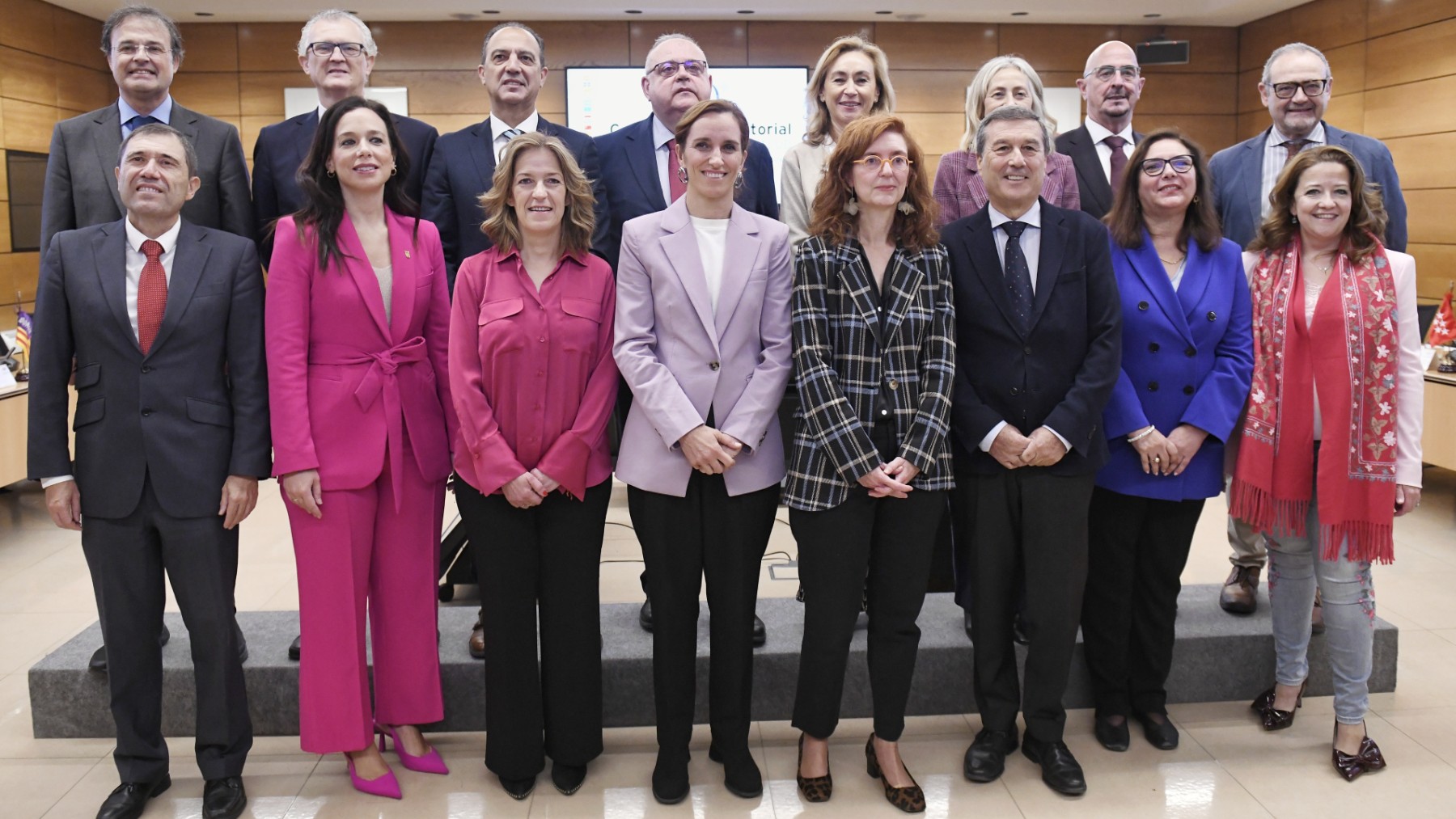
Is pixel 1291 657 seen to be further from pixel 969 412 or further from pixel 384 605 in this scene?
pixel 384 605

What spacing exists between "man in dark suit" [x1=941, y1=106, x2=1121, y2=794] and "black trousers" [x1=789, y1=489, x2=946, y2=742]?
0.21m

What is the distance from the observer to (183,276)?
2.63m

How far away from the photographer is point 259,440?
2.72m

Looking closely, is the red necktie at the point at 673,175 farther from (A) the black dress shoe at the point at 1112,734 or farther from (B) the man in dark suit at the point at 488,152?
(A) the black dress shoe at the point at 1112,734

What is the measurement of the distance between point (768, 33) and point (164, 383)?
25.8ft

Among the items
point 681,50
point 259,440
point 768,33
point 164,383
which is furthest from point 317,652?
point 768,33

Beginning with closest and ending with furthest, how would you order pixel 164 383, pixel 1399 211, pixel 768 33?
pixel 164 383, pixel 1399 211, pixel 768 33

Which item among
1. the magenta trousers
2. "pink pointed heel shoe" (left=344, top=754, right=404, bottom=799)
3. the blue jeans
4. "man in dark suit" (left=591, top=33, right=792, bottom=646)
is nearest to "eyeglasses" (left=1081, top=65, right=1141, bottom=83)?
"man in dark suit" (left=591, top=33, right=792, bottom=646)

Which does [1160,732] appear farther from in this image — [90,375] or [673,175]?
[90,375]

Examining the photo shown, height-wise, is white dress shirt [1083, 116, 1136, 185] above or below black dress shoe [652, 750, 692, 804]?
above

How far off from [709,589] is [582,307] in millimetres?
814

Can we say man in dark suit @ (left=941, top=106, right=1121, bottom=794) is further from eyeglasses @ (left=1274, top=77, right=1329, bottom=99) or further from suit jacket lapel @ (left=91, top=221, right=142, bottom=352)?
suit jacket lapel @ (left=91, top=221, right=142, bottom=352)

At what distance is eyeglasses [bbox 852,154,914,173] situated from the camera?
262cm

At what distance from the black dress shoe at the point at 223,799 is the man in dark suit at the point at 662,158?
1.26 meters
